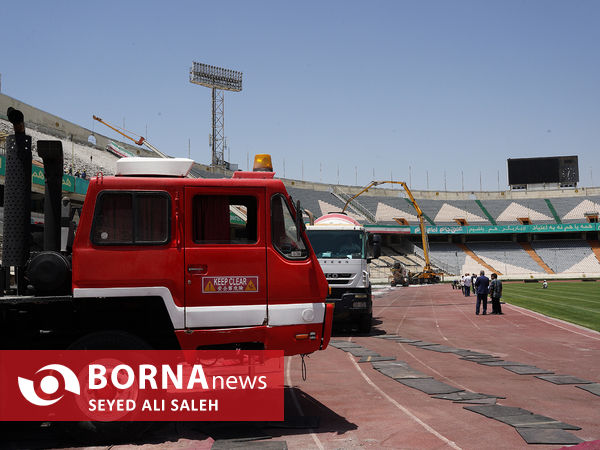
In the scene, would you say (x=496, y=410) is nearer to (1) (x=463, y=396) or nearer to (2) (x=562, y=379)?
(1) (x=463, y=396)

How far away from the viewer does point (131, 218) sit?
6859 mm

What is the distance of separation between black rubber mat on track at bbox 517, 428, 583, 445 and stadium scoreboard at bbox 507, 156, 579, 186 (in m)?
93.9

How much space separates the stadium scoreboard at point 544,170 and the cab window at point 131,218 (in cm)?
9547

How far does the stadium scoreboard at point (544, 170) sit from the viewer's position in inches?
3634

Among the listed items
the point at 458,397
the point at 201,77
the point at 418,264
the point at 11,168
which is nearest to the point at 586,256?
the point at 418,264

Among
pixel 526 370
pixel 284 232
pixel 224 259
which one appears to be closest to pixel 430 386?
pixel 526 370

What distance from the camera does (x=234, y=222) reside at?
725 centimetres

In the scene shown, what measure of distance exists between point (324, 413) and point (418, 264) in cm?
6672

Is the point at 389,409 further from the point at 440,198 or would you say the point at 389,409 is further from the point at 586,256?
the point at 440,198

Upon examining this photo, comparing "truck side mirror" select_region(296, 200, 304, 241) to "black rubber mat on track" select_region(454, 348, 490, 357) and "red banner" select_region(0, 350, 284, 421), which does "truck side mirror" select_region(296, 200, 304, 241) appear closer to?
"red banner" select_region(0, 350, 284, 421)

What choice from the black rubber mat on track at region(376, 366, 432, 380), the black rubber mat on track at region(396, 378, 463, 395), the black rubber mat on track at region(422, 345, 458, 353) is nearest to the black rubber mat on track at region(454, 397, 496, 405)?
the black rubber mat on track at region(396, 378, 463, 395)

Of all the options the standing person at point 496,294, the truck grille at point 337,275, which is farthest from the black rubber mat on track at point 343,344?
the standing person at point 496,294

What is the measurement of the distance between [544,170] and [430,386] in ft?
304

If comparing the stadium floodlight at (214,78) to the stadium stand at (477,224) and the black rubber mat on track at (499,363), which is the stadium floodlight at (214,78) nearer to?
the stadium stand at (477,224)
